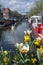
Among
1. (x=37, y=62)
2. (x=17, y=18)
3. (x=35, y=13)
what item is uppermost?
(x=37, y=62)

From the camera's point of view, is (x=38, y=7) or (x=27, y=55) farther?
(x=38, y=7)

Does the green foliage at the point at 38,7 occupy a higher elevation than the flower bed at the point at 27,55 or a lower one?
lower

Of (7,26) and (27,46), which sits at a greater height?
(27,46)

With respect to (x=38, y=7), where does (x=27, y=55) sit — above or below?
above

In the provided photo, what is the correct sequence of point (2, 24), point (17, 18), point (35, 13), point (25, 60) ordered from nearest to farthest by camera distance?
point (25, 60) < point (35, 13) < point (2, 24) < point (17, 18)

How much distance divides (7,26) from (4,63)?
2146cm

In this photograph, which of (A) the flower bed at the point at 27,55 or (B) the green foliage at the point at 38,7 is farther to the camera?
(B) the green foliage at the point at 38,7

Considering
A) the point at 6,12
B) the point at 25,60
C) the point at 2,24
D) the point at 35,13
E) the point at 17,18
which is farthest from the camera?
the point at 17,18

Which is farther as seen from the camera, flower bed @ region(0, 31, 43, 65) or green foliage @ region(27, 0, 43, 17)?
green foliage @ region(27, 0, 43, 17)

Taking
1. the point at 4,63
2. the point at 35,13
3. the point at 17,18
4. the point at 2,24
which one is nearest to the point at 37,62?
the point at 4,63

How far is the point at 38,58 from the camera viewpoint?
955 millimetres

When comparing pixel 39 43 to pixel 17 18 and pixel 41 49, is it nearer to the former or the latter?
pixel 41 49

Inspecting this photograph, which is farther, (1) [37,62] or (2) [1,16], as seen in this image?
(2) [1,16]

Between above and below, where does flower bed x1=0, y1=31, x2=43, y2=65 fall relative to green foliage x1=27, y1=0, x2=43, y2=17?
above
